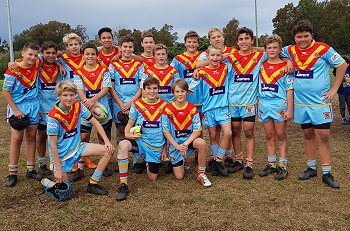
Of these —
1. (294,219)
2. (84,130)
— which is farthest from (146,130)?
(294,219)

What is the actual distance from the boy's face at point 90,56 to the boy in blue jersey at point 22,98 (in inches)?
27.3

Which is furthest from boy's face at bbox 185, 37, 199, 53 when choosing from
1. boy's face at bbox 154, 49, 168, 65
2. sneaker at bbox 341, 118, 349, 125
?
sneaker at bbox 341, 118, 349, 125

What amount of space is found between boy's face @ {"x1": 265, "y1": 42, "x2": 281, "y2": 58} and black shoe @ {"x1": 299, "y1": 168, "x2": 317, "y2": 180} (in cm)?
173

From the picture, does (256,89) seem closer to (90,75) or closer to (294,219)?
(294,219)

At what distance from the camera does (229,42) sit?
48875 millimetres

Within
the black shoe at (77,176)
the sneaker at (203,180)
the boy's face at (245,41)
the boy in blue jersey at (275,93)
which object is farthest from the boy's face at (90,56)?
the boy in blue jersey at (275,93)

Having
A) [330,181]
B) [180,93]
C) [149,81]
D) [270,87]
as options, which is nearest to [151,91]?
Answer: [149,81]

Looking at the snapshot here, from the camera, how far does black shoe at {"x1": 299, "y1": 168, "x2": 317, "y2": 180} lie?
5.10m

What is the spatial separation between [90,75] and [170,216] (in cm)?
263

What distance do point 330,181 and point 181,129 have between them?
2148 mm

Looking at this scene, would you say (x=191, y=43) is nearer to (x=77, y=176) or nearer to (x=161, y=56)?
(x=161, y=56)

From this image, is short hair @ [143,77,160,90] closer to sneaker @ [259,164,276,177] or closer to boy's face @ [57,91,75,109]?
boy's face @ [57,91,75,109]

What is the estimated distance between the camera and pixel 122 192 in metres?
4.66

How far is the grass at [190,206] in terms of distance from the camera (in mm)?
3816
